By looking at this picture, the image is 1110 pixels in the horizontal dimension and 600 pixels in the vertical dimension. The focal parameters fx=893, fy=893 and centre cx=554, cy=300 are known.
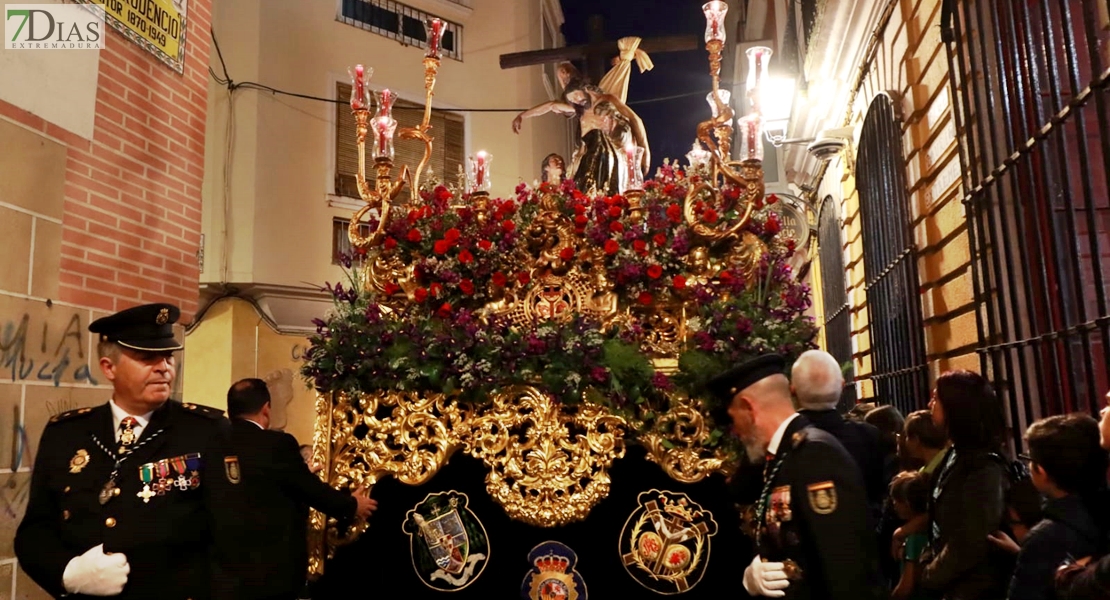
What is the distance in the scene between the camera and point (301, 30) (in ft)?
42.2

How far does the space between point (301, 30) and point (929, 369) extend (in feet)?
33.7

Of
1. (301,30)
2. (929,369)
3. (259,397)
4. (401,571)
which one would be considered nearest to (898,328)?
(929,369)

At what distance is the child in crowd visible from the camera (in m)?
3.39

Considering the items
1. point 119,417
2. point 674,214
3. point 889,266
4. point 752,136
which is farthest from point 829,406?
point 889,266

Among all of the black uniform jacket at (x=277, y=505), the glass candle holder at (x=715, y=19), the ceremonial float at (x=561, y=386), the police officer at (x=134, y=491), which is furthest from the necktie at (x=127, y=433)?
the glass candle holder at (x=715, y=19)

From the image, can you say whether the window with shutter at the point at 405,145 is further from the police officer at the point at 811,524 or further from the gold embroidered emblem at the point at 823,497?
the gold embroidered emblem at the point at 823,497

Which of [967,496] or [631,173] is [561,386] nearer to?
[631,173]

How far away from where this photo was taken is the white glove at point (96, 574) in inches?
113

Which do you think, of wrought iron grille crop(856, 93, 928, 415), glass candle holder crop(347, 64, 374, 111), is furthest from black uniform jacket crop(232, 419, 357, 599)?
wrought iron grille crop(856, 93, 928, 415)

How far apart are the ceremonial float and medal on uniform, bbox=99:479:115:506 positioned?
128 centimetres

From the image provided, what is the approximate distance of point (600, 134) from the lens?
572 centimetres

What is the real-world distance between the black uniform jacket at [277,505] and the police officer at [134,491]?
668mm

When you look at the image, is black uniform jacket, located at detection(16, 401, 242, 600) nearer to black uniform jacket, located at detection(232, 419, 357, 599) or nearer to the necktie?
the necktie

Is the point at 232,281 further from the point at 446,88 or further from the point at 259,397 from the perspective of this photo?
the point at 259,397
